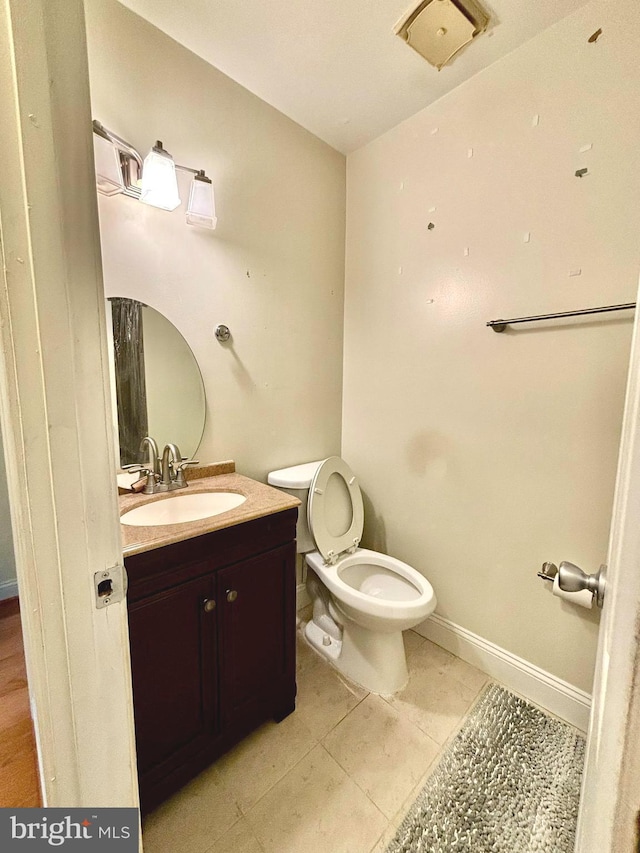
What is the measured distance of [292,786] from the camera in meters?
1.12

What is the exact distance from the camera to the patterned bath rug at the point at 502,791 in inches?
38.6

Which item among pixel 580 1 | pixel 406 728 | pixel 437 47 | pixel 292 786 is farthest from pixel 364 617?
pixel 580 1

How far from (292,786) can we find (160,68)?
97.9 inches

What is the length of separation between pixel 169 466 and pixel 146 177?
1.01 meters

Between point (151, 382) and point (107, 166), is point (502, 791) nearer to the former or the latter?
point (151, 382)

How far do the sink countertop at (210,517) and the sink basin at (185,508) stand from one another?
0.02 m

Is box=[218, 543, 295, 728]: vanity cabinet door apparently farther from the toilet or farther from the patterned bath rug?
the patterned bath rug

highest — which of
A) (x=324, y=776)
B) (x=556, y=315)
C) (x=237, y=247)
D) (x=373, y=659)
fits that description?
(x=237, y=247)

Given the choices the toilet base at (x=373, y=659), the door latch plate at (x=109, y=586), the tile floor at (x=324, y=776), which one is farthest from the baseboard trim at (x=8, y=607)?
the door latch plate at (x=109, y=586)

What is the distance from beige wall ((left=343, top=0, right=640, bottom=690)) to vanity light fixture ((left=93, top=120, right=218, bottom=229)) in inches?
34.0

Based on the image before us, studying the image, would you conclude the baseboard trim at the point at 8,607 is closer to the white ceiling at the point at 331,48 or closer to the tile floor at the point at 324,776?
the tile floor at the point at 324,776

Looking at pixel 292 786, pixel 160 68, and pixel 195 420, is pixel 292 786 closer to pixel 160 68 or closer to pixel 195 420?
pixel 195 420

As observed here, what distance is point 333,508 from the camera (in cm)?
170

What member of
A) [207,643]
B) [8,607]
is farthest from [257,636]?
[8,607]
